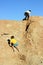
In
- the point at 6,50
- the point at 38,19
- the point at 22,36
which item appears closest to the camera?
the point at 6,50

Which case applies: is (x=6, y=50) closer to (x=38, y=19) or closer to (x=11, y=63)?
(x=11, y=63)

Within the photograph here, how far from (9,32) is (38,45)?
3.66 metres

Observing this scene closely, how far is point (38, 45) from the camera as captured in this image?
60.1 feet

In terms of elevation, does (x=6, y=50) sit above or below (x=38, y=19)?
below

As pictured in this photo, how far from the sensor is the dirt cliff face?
1692cm

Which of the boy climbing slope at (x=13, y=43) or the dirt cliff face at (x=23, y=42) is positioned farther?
the boy climbing slope at (x=13, y=43)

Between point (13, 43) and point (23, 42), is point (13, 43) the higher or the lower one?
the higher one

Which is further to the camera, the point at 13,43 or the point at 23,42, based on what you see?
the point at 23,42

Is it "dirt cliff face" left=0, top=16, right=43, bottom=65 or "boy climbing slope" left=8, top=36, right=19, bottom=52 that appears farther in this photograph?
"boy climbing slope" left=8, top=36, right=19, bottom=52

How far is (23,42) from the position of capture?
1933cm

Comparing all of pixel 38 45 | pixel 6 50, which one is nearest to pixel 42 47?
pixel 38 45

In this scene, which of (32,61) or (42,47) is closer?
(32,61)

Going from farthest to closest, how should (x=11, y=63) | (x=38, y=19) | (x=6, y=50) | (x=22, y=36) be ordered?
(x=38, y=19)
(x=22, y=36)
(x=6, y=50)
(x=11, y=63)

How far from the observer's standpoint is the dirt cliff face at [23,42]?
16922 millimetres
